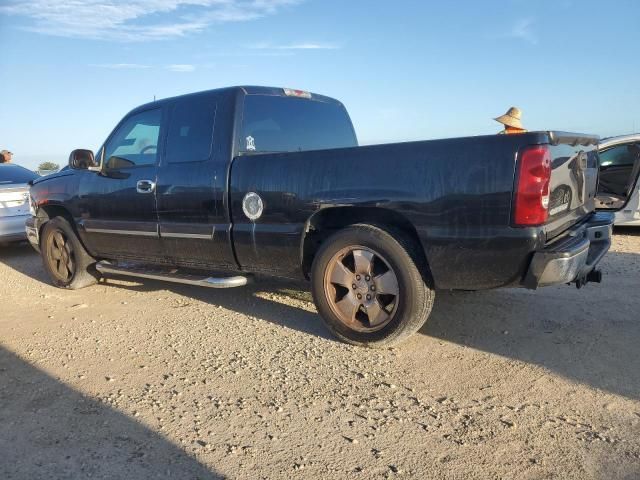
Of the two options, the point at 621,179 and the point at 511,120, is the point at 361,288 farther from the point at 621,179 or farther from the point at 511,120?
the point at 621,179

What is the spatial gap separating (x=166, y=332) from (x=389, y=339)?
185 centimetres

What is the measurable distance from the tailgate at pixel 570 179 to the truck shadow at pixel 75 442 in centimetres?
249

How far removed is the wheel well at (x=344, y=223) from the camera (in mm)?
3688

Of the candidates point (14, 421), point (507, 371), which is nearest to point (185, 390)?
point (14, 421)

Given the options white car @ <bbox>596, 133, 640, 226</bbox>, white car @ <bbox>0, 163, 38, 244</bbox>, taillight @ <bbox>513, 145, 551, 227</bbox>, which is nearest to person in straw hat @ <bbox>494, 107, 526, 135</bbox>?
white car @ <bbox>596, 133, 640, 226</bbox>

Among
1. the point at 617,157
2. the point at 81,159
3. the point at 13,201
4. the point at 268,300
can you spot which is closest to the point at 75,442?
the point at 268,300

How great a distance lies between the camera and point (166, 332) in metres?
4.39

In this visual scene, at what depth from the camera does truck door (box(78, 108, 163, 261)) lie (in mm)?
4961

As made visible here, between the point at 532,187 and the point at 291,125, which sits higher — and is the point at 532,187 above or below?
below

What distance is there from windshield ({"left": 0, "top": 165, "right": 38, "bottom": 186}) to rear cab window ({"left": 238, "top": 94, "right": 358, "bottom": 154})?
5440mm

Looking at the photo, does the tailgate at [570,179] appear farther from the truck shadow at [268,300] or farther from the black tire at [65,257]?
the black tire at [65,257]

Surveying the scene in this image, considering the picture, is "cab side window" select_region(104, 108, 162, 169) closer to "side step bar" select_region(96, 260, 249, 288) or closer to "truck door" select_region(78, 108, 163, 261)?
"truck door" select_region(78, 108, 163, 261)

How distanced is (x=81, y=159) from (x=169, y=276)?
1.55 m

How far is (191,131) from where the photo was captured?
4.70 m
